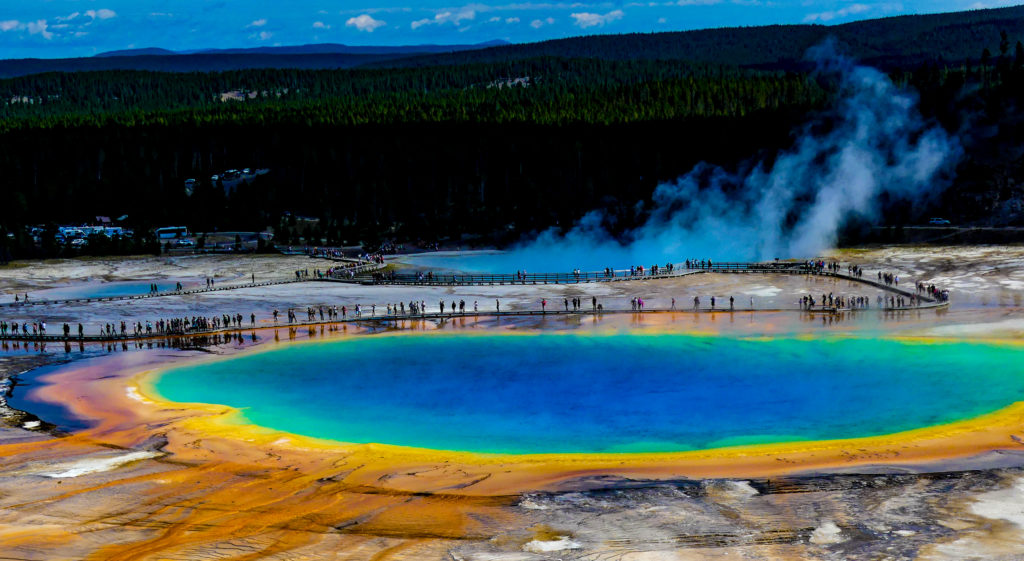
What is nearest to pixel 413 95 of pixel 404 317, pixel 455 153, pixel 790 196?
pixel 455 153

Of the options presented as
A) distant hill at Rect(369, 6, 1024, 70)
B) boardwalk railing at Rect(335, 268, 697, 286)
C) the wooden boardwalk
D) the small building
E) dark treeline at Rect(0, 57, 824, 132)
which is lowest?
the wooden boardwalk

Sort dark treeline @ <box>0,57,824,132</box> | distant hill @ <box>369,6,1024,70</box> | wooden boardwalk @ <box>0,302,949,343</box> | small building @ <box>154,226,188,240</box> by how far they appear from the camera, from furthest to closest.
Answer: distant hill @ <box>369,6,1024,70</box>
dark treeline @ <box>0,57,824,132</box>
small building @ <box>154,226,188,240</box>
wooden boardwalk @ <box>0,302,949,343</box>

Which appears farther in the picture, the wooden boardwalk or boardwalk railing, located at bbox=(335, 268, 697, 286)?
boardwalk railing, located at bbox=(335, 268, 697, 286)

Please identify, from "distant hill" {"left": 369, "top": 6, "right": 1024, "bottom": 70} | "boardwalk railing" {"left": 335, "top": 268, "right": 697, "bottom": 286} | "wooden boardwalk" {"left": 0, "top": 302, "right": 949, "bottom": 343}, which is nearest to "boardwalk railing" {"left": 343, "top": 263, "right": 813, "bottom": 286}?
"boardwalk railing" {"left": 335, "top": 268, "right": 697, "bottom": 286}

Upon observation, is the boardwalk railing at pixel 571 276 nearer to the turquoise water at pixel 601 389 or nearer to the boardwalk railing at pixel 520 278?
the boardwalk railing at pixel 520 278

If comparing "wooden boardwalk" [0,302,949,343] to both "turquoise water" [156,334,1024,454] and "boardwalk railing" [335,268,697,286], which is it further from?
"boardwalk railing" [335,268,697,286]

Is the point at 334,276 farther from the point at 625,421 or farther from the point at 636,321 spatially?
the point at 625,421

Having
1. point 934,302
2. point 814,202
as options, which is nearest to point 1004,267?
point 934,302
